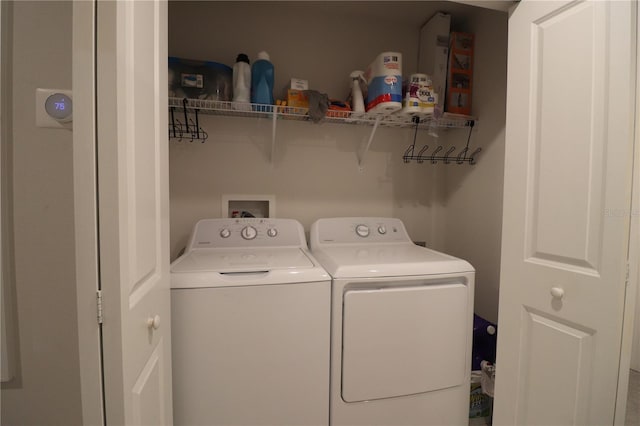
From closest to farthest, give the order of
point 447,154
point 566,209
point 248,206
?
point 566,209, point 248,206, point 447,154

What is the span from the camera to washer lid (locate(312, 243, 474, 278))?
124cm

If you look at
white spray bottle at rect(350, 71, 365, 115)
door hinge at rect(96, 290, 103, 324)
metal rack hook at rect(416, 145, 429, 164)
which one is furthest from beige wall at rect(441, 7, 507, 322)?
door hinge at rect(96, 290, 103, 324)

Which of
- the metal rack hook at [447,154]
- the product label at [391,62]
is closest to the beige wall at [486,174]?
the metal rack hook at [447,154]

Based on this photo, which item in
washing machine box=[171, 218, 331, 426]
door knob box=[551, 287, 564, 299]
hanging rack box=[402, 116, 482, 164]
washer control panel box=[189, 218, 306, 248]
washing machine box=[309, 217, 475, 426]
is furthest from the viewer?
hanging rack box=[402, 116, 482, 164]

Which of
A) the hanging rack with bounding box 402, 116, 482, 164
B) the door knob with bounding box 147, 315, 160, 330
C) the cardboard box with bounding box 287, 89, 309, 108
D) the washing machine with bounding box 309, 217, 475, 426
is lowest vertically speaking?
the washing machine with bounding box 309, 217, 475, 426

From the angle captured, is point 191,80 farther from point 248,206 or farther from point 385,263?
point 385,263

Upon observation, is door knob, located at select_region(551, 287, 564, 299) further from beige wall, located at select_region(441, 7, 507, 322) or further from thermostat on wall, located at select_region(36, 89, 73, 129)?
thermostat on wall, located at select_region(36, 89, 73, 129)

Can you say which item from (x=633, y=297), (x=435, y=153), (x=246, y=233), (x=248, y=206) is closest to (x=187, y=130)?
(x=248, y=206)

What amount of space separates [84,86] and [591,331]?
4.90 feet

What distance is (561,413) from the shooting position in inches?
37.7

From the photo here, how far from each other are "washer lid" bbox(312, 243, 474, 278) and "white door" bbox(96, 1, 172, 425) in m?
0.72

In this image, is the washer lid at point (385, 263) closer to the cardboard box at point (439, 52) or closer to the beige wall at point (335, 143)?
the beige wall at point (335, 143)

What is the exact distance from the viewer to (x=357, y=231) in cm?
181

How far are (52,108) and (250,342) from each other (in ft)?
3.35
